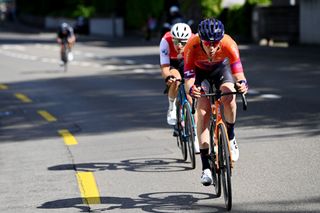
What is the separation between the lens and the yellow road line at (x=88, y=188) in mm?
8656

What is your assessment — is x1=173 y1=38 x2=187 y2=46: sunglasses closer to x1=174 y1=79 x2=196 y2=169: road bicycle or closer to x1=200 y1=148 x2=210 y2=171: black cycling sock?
x1=174 y1=79 x2=196 y2=169: road bicycle

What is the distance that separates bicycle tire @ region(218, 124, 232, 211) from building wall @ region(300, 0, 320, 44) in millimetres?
30715

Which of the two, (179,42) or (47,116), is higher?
(179,42)

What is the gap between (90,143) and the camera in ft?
43.3

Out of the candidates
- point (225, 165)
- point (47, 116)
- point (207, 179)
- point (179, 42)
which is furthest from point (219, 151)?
point (47, 116)

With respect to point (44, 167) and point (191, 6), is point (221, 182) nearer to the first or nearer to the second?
point (44, 167)

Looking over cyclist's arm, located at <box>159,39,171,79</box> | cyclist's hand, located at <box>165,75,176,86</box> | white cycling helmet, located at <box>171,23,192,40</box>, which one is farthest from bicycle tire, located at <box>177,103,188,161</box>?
white cycling helmet, located at <box>171,23,192,40</box>

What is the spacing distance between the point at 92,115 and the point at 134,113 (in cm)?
85

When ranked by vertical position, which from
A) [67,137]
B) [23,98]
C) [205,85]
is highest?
[205,85]

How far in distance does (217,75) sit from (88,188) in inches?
75.5

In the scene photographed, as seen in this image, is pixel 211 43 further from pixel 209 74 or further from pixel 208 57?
pixel 209 74

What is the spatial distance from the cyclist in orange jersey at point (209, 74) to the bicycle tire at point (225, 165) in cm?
42

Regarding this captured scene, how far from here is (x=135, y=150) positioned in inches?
478

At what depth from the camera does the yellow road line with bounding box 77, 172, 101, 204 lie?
8.66m
